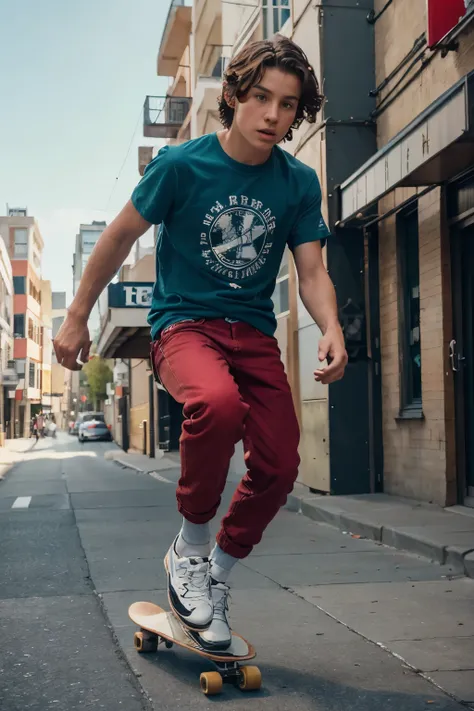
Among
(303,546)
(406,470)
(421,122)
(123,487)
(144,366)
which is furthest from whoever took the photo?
(144,366)

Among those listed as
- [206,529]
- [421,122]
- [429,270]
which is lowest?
[206,529]

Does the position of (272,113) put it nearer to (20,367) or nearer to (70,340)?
(70,340)

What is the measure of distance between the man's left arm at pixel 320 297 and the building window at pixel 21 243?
8025cm

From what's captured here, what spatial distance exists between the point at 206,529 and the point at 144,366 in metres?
36.0

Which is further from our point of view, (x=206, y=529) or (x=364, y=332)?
(x=364, y=332)

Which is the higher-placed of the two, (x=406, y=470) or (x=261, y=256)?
(x=261, y=256)

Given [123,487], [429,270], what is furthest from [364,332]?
[123,487]

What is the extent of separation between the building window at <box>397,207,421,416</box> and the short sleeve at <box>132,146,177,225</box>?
23.0 feet

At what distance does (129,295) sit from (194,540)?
22.1 meters

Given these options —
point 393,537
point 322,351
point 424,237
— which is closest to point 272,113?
point 322,351

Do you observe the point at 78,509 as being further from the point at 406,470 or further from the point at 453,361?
the point at 453,361

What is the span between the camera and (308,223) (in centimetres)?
339

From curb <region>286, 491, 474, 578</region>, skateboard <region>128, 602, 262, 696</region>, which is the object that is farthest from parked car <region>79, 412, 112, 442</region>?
skateboard <region>128, 602, 262, 696</region>

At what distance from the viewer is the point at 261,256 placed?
323 cm
